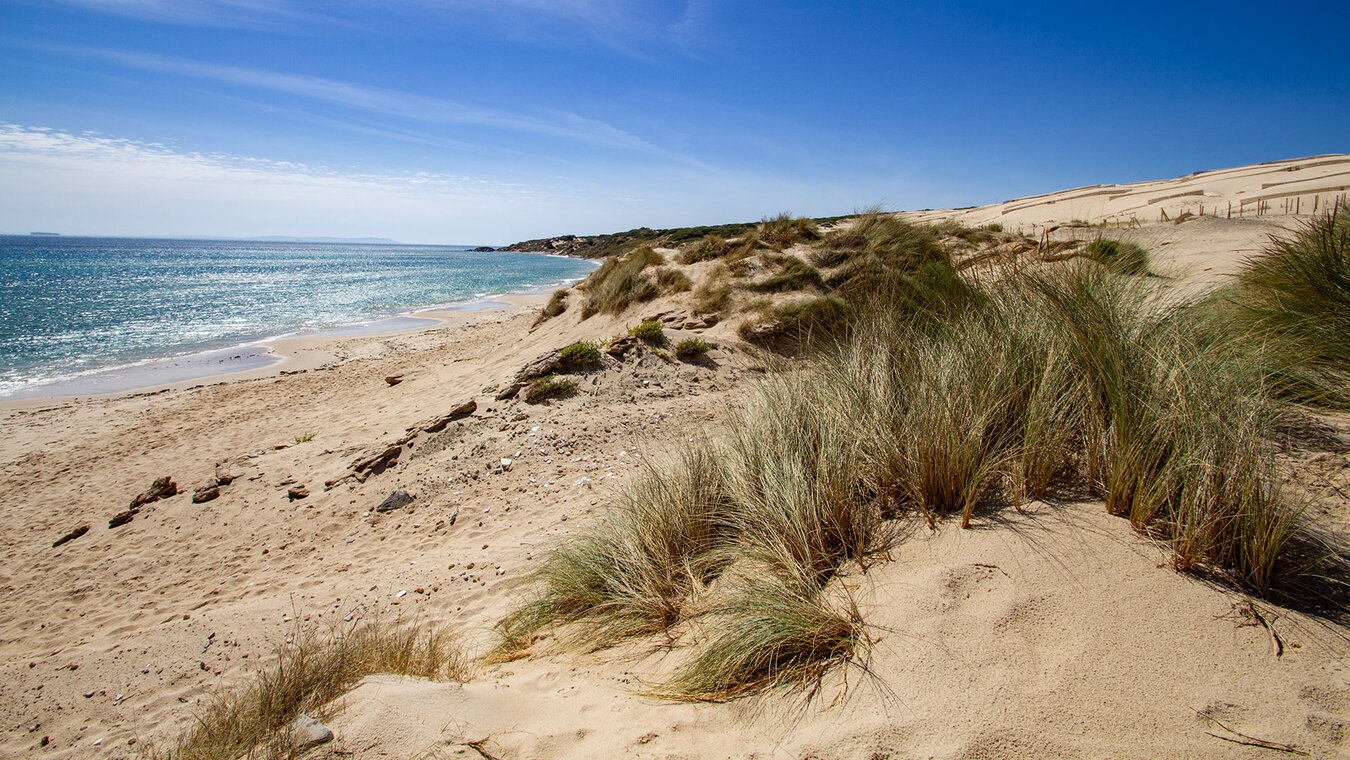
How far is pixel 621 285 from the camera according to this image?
12672 mm

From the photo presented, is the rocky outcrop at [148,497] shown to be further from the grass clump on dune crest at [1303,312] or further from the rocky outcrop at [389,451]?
the grass clump on dune crest at [1303,312]

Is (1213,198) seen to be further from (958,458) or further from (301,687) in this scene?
(301,687)

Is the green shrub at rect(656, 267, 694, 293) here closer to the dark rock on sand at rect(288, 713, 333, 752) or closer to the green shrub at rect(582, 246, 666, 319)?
the green shrub at rect(582, 246, 666, 319)

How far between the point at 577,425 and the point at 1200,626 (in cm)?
581

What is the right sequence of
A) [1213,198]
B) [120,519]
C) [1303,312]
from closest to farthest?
[1303,312] < [120,519] < [1213,198]

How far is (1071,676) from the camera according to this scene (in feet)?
6.26

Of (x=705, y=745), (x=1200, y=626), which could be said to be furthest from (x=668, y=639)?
(x=1200, y=626)

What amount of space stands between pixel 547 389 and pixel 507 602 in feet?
13.2

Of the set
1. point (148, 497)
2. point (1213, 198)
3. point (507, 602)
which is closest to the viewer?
point (507, 602)

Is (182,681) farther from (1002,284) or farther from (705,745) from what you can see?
(1002,284)

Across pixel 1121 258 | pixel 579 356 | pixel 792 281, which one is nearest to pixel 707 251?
pixel 792 281

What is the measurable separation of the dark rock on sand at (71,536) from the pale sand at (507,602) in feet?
0.50

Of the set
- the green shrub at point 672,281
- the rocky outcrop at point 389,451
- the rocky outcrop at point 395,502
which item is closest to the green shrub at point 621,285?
→ the green shrub at point 672,281

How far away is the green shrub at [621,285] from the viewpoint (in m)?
12.4
